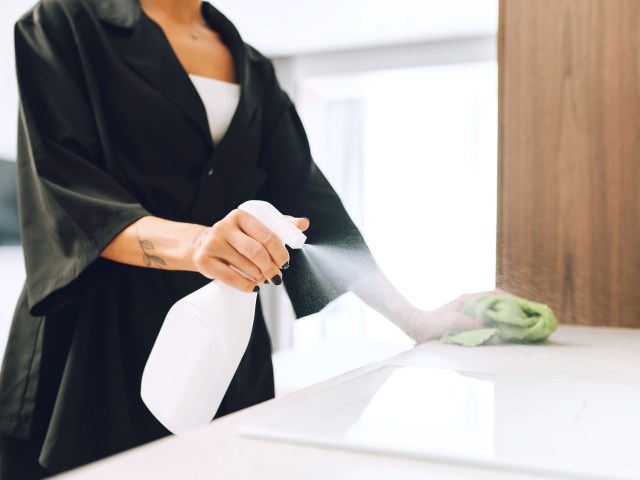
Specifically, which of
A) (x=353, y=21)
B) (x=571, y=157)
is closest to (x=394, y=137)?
(x=353, y=21)

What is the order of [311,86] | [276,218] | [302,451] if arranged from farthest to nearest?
[311,86], [276,218], [302,451]

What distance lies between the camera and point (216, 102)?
3.39 ft

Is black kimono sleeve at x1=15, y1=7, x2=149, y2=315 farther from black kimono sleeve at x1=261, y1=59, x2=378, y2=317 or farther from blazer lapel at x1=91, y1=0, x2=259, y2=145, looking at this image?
black kimono sleeve at x1=261, y1=59, x2=378, y2=317

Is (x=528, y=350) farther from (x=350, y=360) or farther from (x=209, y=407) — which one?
(x=350, y=360)

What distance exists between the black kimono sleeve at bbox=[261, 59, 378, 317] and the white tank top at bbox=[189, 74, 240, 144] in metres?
0.11

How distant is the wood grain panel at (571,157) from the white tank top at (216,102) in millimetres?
521

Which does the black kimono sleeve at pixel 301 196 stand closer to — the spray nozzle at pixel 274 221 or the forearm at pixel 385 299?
the forearm at pixel 385 299

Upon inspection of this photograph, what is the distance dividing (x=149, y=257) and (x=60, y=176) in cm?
17

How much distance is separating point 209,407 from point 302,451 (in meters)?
0.26

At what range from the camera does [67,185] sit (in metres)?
0.80

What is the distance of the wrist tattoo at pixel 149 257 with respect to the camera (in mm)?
737

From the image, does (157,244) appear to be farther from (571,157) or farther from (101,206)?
(571,157)

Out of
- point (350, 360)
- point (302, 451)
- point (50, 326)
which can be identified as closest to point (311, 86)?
point (350, 360)

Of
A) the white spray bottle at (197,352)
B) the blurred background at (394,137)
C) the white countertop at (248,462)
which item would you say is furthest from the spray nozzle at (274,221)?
the blurred background at (394,137)
